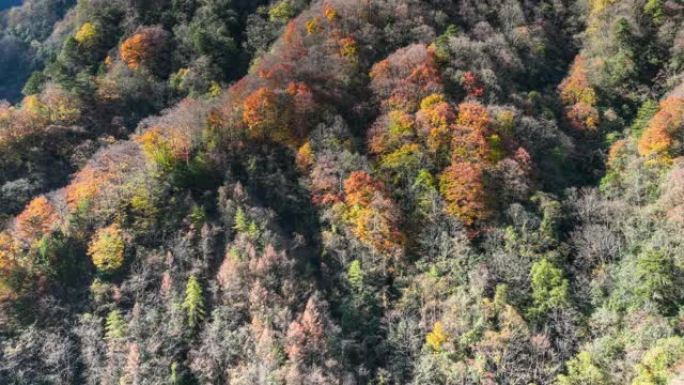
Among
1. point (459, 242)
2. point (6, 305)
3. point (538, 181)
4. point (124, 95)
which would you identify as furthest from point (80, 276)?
point (538, 181)

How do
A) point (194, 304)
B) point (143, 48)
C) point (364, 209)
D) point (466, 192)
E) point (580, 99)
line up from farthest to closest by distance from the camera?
point (143, 48)
point (580, 99)
point (466, 192)
point (364, 209)
point (194, 304)

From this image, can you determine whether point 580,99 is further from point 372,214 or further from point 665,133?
point 372,214

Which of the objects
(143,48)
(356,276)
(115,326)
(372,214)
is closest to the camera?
(115,326)

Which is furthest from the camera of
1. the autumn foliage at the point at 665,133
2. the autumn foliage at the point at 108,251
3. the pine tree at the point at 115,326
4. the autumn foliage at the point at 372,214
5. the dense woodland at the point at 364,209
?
the autumn foliage at the point at 665,133

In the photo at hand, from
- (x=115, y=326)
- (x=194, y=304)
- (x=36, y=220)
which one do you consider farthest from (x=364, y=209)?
(x=36, y=220)

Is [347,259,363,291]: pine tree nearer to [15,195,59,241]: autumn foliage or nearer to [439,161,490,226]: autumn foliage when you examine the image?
[439,161,490,226]: autumn foliage

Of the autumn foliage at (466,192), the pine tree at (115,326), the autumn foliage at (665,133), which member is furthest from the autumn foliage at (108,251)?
the autumn foliage at (665,133)

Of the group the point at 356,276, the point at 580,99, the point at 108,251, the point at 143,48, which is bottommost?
the point at 580,99

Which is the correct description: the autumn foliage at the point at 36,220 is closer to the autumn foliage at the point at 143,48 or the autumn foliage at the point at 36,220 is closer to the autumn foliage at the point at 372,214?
the autumn foliage at the point at 143,48

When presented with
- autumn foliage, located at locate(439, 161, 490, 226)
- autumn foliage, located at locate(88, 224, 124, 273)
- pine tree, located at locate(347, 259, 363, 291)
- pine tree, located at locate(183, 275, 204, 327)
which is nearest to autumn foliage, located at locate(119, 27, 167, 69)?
autumn foliage, located at locate(88, 224, 124, 273)

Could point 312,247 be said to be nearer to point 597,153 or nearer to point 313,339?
point 313,339
